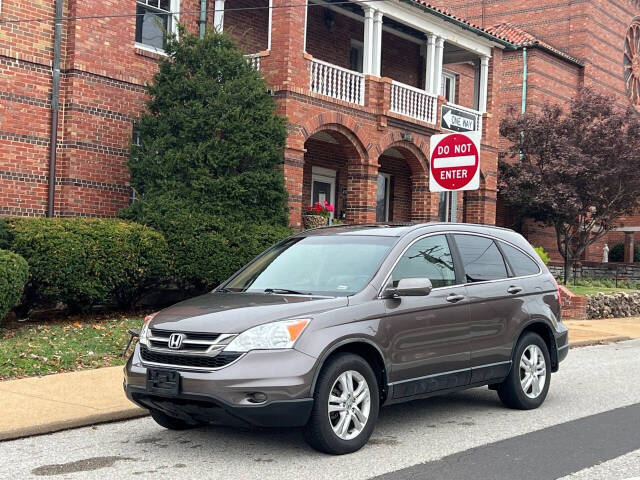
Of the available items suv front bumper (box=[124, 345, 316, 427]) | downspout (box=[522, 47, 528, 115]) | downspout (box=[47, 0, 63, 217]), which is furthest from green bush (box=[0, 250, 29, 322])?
downspout (box=[522, 47, 528, 115])

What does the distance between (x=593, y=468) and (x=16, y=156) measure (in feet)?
39.8

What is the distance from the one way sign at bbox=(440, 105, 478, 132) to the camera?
2148 centimetres

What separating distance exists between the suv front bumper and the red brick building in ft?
17.3

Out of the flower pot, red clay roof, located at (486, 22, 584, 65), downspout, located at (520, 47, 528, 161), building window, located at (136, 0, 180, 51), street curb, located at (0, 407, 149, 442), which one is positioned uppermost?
red clay roof, located at (486, 22, 584, 65)

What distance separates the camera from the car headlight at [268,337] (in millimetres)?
5727

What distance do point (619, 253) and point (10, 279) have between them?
2973 cm

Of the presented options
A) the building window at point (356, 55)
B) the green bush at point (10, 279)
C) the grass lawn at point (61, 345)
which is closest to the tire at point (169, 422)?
the grass lawn at point (61, 345)

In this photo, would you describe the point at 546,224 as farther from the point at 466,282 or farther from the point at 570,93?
the point at 466,282

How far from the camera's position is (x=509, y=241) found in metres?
8.27

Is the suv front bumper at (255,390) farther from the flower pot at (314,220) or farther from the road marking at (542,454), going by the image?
the flower pot at (314,220)

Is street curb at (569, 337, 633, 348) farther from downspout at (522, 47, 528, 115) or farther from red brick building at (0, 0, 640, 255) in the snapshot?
downspout at (522, 47, 528, 115)

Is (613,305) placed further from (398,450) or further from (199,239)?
(398,450)

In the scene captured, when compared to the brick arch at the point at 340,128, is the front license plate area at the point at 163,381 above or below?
below

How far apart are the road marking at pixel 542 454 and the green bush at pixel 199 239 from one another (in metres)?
7.68
